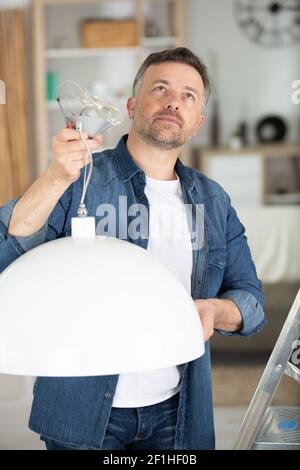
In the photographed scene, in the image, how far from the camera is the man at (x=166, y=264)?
110cm

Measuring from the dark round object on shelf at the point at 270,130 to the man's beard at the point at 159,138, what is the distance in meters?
3.13

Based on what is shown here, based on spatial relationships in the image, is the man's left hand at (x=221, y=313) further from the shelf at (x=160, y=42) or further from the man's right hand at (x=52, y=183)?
the shelf at (x=160, y=42)

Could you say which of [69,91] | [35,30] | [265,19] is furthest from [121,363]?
[265,19]

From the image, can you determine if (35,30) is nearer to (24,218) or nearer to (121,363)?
(24,218)

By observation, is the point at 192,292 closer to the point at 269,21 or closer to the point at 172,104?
the point at 172,104

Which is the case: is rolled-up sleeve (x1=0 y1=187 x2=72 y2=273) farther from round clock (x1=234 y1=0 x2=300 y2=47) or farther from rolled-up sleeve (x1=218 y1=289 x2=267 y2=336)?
round clock (x1=234 y1=0 x2=300 y2=47)

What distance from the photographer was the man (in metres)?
1.10

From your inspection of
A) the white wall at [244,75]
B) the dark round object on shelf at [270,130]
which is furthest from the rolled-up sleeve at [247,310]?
the dark round object on shelf at [270,130]

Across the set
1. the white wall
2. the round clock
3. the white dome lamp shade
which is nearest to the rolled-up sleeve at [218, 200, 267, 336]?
the white dome lamp shade

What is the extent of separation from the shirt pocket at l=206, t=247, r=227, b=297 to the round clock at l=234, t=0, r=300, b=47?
85.8 inches

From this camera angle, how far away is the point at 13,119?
1.35m

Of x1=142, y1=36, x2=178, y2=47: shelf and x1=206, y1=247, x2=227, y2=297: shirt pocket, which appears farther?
x1=142, y1=36, x2=178, y2=47: shelf

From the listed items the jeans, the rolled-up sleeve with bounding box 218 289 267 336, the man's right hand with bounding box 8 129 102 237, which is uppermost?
the man's right hand with bounding box 8 129 102 237

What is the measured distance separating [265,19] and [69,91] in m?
2.67
